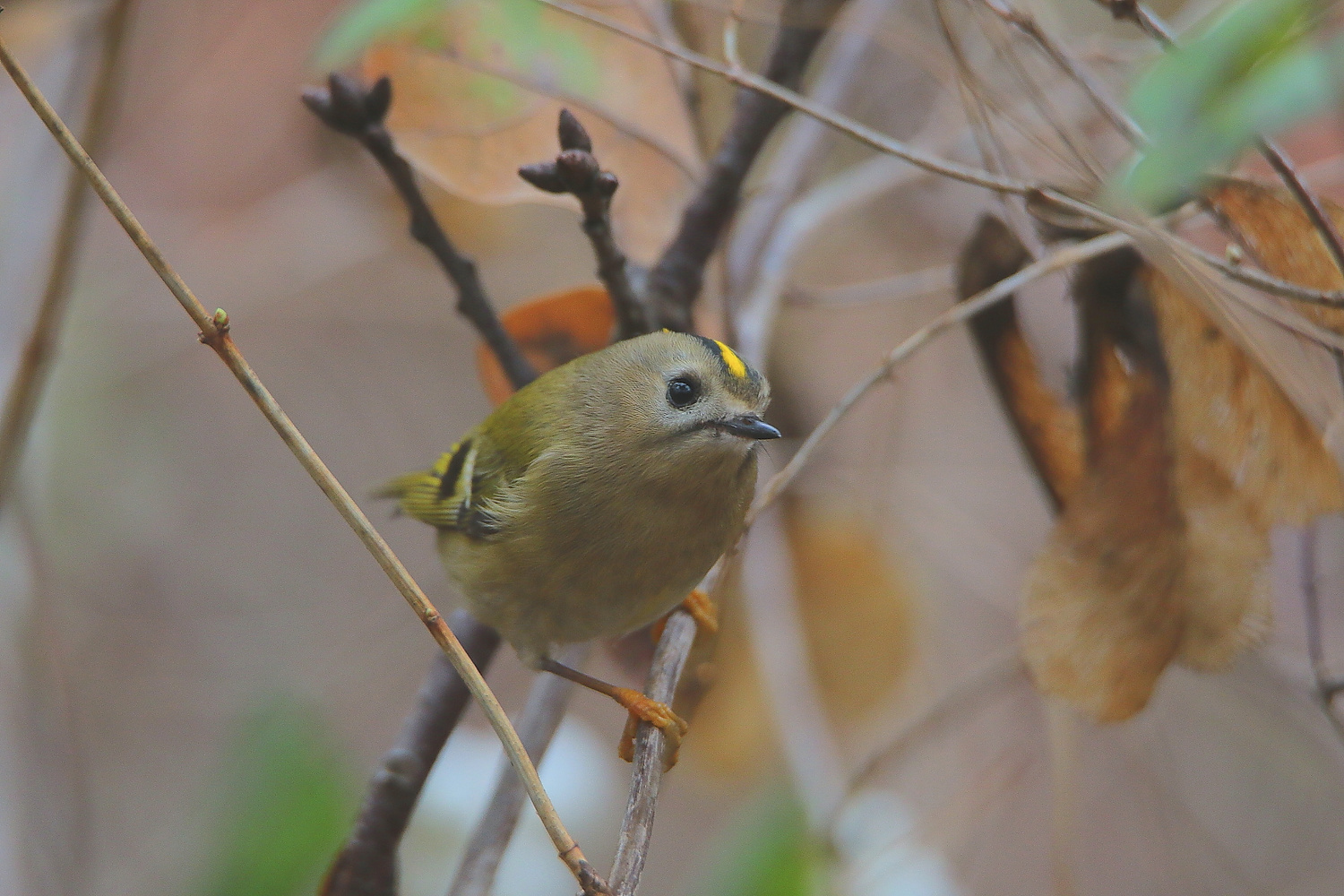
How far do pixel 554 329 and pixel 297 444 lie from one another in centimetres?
119

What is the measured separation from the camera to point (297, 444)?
3.64 feet

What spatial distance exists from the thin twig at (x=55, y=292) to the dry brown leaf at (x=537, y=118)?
45cm

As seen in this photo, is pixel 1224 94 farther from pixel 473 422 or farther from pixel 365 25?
pixel 473 422

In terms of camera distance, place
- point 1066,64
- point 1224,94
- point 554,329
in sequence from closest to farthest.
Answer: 1. point 1224,94
2. point 1066,64
3. point 554,329

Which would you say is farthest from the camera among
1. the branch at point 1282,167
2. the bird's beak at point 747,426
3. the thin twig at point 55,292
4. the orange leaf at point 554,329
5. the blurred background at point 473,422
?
the orange leaf at point 554,329

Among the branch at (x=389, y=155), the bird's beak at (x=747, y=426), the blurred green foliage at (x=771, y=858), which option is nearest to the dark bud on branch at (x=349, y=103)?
the branch at (x=389, y=155)

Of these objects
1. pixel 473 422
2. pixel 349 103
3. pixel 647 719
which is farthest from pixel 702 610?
pixel 473 422

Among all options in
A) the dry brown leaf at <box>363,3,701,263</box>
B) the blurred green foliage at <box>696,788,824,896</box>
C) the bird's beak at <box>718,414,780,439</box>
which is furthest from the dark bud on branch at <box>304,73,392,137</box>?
the blurred green foliage at <box>696,788,824,896</box>

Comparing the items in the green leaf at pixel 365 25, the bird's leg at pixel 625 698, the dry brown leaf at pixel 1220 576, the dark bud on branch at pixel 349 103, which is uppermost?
the green leaf at pixel 365 25

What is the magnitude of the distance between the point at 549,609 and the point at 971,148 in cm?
185

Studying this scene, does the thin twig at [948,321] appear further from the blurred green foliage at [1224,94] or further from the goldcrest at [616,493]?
the blurred green foliage at [1224,94]

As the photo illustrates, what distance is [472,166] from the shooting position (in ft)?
6.68

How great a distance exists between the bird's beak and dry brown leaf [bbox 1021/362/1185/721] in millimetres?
457

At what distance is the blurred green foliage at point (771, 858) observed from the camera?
1771 millimetres
